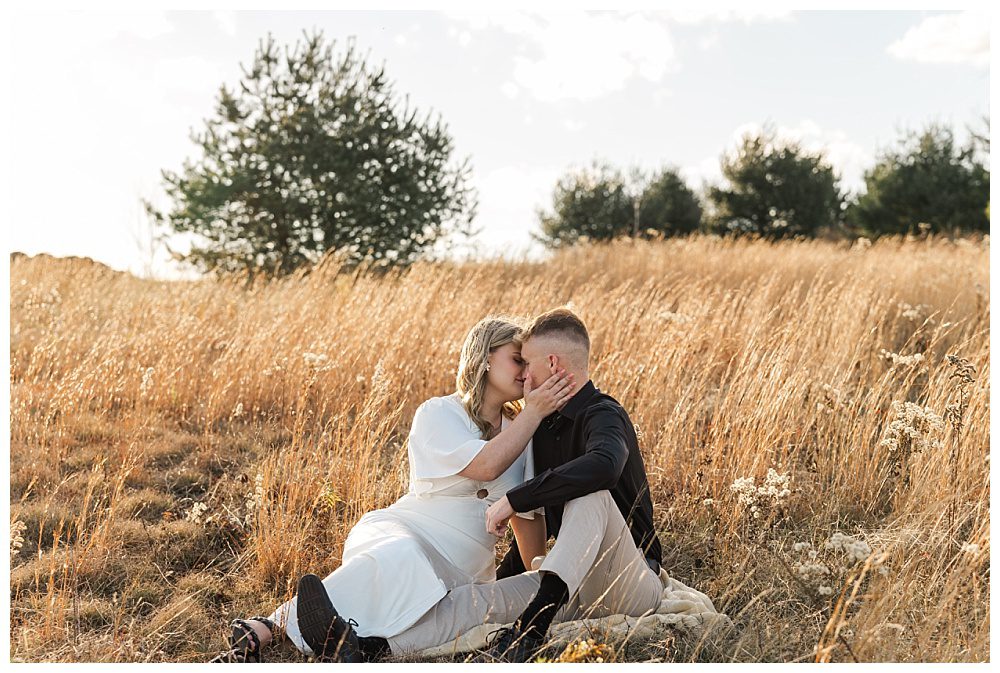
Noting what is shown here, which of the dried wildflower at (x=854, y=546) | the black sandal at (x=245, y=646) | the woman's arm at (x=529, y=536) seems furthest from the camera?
the woman's arm at (x=529, y=536)

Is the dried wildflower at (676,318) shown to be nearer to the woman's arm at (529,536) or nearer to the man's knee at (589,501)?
the woman's arm at (529,536)

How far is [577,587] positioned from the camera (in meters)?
2.54

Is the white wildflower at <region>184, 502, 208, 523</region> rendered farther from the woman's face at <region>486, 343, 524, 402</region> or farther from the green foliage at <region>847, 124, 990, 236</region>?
the green foliage at <region>847, 124, 990, 236</region>

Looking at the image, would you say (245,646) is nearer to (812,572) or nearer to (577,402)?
(577,402)

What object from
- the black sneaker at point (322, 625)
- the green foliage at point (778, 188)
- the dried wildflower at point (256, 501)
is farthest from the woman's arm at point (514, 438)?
the green foliage at point (778, 188)

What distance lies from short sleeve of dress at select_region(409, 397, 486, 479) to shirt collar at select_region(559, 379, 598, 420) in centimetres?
32

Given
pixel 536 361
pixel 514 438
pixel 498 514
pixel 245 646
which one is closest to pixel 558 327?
pixel 536 361

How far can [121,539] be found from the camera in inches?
142

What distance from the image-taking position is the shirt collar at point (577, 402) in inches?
114

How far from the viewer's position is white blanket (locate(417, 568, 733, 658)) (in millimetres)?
2650

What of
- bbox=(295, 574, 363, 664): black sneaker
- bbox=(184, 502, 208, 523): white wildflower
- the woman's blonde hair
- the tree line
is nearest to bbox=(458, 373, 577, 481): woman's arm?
the woman's blonde hair

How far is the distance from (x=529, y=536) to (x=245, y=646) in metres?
1.07
